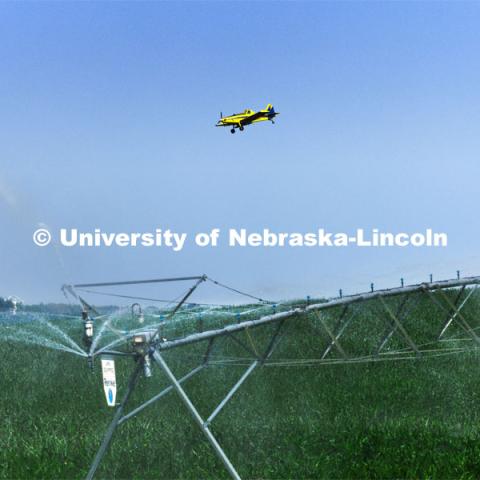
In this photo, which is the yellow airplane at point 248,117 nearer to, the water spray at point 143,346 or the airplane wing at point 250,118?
the airplane wing at point 250,118

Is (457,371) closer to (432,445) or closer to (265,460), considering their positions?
(432,445)

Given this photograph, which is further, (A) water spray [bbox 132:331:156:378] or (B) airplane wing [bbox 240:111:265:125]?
(B) airplane wing [bbox 240:111:265:125]

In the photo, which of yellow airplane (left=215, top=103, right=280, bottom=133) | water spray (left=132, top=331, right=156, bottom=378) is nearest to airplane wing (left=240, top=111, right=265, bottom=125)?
yellow airplane (left=215, top=103, right=280, bottom=133)

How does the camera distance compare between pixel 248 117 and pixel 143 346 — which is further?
pixel 248 117

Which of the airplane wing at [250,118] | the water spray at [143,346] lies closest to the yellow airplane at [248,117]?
the airplane wing at [250,118]

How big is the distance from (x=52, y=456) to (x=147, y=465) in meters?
3.42

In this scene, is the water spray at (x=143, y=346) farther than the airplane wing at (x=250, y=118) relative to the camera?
No

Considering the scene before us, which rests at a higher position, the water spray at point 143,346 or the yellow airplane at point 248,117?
the yellow airplane at point 248,117

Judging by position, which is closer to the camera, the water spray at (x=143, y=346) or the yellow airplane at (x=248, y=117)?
the water spray at (x=143, y=346)

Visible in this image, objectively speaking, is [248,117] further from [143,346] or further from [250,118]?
[143,346]

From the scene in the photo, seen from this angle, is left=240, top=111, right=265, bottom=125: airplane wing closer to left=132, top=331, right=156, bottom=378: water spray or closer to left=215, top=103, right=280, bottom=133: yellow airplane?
left=215, top=103, right=280, bottom=133: yellow airplane

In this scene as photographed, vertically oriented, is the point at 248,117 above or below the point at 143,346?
above

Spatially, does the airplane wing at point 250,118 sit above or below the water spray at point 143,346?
above

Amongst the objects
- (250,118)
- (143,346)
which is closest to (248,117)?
(250,118)
